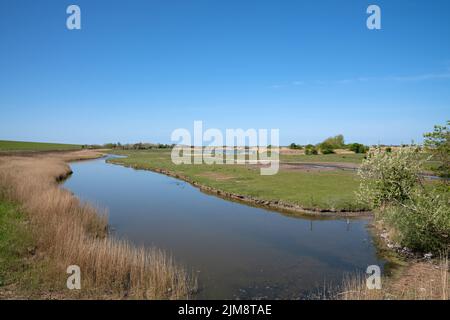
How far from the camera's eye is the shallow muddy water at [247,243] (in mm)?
10852

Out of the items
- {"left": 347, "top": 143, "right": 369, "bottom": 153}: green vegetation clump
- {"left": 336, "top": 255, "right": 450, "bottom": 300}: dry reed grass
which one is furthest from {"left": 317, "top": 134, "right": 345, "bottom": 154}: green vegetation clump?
{"left": 336, "top": 255, "right": 450, "bottom": 300}: dry reed grass

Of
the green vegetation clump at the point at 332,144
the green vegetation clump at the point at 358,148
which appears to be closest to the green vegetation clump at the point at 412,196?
the green vegetation clump at the point at 358,148

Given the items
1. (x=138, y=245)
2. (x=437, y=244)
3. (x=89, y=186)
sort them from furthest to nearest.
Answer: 1. (x=89, y=186)
2. (x=138, y=245)
3. (x=437, y=244)

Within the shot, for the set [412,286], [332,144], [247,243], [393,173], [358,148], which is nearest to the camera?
[412,286]

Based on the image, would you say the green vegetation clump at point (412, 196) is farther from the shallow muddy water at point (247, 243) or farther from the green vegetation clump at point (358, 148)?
the green vegetation clump at point (358, 148)

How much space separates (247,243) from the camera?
15742 mm

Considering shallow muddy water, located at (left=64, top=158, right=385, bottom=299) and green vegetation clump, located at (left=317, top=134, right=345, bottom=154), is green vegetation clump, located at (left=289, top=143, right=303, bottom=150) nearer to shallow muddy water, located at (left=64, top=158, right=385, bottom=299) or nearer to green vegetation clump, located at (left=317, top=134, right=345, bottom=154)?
green vegetation clump, located at (left=317, top=134, right=345, bottom=154)

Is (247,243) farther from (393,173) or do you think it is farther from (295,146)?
(295,146)

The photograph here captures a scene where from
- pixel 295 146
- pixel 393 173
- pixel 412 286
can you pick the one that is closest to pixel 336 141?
pixel 295 146

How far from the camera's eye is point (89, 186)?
35.8m

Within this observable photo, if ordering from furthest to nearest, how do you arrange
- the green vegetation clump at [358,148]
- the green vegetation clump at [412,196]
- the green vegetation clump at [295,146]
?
the green vegetation clump at [295,146]
the green vegetation clump at [358,148]
the green vegetation clump at [412,196]
